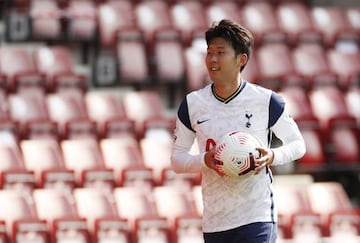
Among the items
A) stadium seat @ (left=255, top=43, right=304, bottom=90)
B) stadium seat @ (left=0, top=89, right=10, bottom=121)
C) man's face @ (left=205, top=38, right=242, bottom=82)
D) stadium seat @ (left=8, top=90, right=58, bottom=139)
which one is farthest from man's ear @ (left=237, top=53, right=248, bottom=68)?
stadium seat @ (left=255, top=43, right=304, bottom=90)

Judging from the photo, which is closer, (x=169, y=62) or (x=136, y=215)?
(x=136, y=215)

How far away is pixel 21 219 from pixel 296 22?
5340mm

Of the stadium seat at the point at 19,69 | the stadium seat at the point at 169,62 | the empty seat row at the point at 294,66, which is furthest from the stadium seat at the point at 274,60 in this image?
the stadium seat at the point at 19,69

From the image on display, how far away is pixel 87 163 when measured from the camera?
858 cm

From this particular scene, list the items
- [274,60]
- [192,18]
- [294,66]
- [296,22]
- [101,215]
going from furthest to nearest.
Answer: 1. [296,22]
2. [192,18]
3. [294,66]
4. [274,60]
5. [101,215]

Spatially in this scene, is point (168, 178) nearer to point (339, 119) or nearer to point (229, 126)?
point (339, 119)

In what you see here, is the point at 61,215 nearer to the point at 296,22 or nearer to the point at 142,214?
the point at 142,214

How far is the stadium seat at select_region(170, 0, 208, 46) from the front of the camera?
11.1 m

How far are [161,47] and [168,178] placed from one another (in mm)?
2214

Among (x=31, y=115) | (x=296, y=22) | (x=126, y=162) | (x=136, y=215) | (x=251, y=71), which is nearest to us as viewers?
(x=136, y=215)

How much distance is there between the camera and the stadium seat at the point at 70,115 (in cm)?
902

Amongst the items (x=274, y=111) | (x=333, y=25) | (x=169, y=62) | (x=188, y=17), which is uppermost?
(x=188, y=17)

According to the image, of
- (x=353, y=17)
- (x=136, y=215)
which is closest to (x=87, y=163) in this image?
(x=136, y=215)

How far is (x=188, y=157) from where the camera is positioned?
16.0 feet
